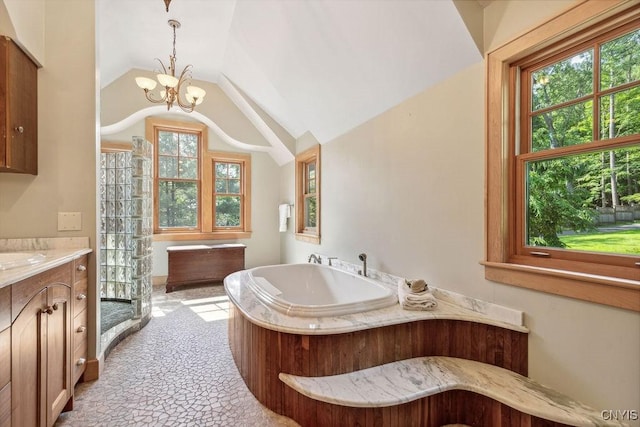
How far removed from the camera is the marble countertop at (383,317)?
1.57 meters

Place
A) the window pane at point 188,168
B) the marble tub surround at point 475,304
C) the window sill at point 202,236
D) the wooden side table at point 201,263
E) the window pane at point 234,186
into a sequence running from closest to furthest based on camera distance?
the marble tub surround at point 475,304, the wooden side table at point 201,263, the window sill at point 202,236, the window pane at point 188,168, the window pane at point 234,186

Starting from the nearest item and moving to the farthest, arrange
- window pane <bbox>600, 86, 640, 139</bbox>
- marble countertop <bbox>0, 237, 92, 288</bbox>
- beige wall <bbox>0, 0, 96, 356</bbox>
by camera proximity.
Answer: window pane <bbox>600, 86, 640, 139</bbox>, marble countertop <bbox>0, 237, 92, 288</bbox>, beige wall <bbox>0, 0, 96, 356</bbox>

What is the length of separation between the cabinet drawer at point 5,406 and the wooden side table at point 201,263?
3.28m

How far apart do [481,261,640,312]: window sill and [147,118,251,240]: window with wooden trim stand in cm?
421

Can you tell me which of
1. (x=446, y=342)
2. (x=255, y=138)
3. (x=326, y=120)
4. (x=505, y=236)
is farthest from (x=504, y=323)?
(x=255, y=138)

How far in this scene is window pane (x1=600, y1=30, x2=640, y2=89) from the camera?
4.02ft

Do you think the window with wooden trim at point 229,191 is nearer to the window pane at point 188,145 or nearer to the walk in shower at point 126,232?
the window pane at point 188,145

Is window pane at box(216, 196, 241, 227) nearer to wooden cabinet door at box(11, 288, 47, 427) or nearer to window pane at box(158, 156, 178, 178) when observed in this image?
window pane at box(158, 156, 178, 178)

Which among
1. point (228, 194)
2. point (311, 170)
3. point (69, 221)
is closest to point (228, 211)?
point (228, 194)

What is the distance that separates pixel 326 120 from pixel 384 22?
1.41m

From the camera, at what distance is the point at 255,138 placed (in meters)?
4.92

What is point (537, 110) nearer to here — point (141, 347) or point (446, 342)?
point (446, 342)

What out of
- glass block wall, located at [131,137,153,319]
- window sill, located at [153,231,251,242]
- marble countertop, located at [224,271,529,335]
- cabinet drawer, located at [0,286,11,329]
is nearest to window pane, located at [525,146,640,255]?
marble countertop, located at [224,271,529,335]

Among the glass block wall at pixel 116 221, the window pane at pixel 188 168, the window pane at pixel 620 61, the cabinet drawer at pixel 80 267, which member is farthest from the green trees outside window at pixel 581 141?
the window pane at pixel 188 168
